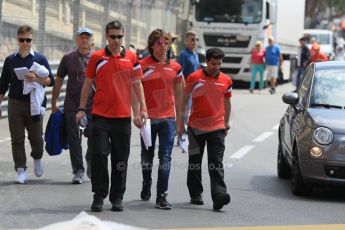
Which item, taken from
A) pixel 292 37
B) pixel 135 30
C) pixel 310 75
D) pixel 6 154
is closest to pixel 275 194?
pixel 310 75

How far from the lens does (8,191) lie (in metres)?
10.3

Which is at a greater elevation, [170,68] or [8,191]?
[170,68]

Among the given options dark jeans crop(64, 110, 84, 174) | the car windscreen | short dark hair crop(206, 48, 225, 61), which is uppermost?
short dark hair crop(206, 48, 225, 61)

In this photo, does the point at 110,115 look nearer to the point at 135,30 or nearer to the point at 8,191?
the point at 8,191

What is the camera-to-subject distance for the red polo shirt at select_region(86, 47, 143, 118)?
9.22m

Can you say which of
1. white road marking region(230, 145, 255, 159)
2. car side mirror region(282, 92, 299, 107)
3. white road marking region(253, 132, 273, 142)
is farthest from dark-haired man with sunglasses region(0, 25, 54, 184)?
white road marking region(253, 132, 273, 142)

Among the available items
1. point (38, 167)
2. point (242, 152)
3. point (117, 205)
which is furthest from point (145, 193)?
point (242, 152)

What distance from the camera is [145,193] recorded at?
10.0 meters

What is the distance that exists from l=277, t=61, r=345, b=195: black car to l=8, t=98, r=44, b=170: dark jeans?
287cm

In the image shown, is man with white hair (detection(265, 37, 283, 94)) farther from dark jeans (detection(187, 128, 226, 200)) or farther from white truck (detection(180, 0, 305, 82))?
dark jeans (detection(187, 128, 226, 200))

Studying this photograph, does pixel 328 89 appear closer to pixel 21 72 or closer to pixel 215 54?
pixel 215 54

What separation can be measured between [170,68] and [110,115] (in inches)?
34.1

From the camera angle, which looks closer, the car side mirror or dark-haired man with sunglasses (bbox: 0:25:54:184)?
dark-haired man with sunglasses (bbox: 0:25:54:184)

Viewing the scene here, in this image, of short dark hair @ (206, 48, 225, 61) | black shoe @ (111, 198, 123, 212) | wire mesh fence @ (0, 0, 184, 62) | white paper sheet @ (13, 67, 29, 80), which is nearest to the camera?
black shoe @ (111, 198, 123, 212)
